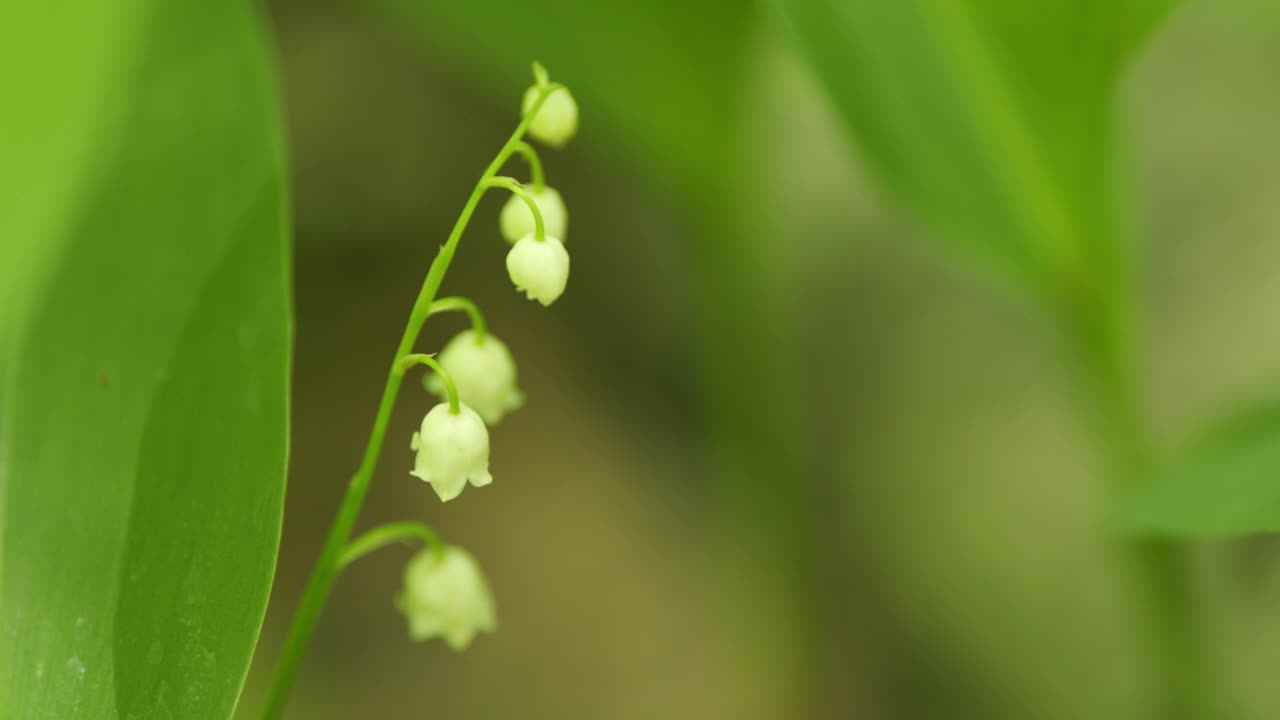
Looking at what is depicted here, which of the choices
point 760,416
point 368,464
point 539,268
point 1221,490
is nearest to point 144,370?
point 368,464

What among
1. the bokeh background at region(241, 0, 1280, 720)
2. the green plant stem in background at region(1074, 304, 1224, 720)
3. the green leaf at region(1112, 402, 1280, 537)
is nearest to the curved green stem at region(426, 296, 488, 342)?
the green leaf at region(1112, 402, 1280, 537)

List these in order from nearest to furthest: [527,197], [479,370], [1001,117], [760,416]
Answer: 1. [527,197]
2. [479,370]
3. [1001,117]
4. [760,416]

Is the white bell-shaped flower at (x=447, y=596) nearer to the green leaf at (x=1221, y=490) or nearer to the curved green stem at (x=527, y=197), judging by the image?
the curved green stem at (x=527, y=197)

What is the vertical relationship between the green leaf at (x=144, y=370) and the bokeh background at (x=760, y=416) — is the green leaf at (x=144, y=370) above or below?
below

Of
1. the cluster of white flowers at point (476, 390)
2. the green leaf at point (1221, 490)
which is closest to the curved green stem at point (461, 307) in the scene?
the cluster of white flowers at point (476, 390)

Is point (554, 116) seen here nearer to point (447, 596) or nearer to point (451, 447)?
point (451, 447)

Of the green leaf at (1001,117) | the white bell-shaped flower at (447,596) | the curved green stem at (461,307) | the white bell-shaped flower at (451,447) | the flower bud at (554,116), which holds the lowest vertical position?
the white bell-shaped flower at (447,596)

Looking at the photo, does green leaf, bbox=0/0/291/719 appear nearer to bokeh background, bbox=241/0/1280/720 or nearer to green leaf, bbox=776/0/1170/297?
green leaf, bbox=776/0/1170/297
